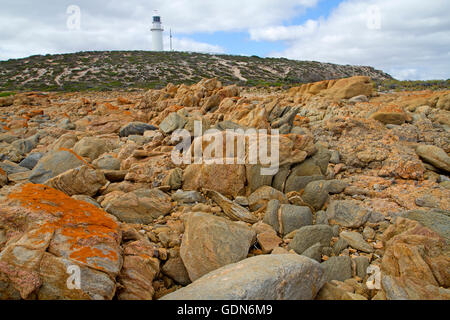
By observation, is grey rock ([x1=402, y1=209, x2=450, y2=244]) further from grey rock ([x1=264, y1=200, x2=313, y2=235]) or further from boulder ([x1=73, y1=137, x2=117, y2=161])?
boulder ([x1=73, y1=137, x2=117, y2=161])

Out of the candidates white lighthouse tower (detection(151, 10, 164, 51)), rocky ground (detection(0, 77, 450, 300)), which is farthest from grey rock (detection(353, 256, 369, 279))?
white lighthouse tower (detection(151, 10, 164, 51))

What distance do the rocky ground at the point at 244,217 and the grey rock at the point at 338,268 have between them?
0.05 ft

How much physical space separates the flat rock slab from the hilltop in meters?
30.5

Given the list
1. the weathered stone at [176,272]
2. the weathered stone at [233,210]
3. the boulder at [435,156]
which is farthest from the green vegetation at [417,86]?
the weathered stone at [176,272]

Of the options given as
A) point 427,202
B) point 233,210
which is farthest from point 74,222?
point 427,202

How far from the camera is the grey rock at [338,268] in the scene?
367 cm

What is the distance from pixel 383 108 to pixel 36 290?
→ 11017mm

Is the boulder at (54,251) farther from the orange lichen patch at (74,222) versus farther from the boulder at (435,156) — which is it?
the boulder at (435,156)

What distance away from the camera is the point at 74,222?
3246 millimetres

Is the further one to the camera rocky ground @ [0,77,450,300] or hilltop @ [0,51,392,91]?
hilltop @ [0,51,392,91]

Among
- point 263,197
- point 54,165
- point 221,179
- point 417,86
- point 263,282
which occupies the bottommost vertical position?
point 263,282

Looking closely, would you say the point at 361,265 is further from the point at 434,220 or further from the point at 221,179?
the point at 221,179

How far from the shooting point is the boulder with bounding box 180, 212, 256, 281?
3.54m

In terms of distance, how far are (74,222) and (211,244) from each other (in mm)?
1737
